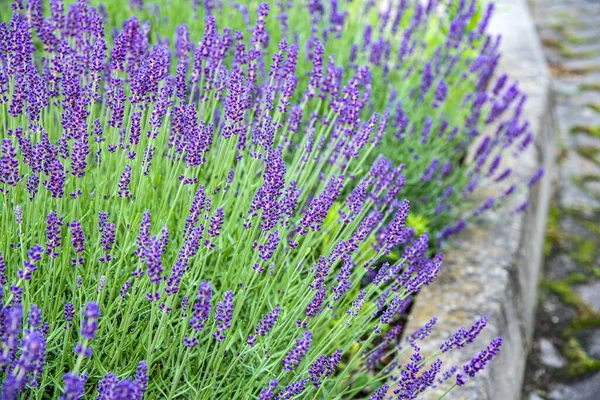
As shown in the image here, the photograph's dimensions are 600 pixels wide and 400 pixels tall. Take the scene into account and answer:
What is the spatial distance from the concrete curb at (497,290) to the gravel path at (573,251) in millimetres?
121

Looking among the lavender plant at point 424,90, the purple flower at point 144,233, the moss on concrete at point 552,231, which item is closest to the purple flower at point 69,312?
the purple flower at point 144,233

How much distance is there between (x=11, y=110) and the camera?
1947 millimetres

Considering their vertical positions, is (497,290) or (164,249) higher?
(164,249)

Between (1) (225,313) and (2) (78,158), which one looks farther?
(2) (78,158)

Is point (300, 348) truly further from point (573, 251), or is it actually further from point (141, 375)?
point (573, 251)

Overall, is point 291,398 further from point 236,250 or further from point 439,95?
point 439,95

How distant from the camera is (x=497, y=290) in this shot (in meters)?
3.02

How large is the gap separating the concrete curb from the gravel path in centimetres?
12

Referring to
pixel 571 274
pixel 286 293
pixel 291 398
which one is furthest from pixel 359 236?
pixel 571 274

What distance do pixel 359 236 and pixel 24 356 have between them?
3.54 ft

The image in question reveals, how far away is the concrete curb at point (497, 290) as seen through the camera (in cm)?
270

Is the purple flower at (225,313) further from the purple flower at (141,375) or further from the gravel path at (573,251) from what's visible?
the gravel path at (573,251)

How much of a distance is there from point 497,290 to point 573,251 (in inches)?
62.3

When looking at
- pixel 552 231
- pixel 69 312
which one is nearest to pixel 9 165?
pixel 69 312
